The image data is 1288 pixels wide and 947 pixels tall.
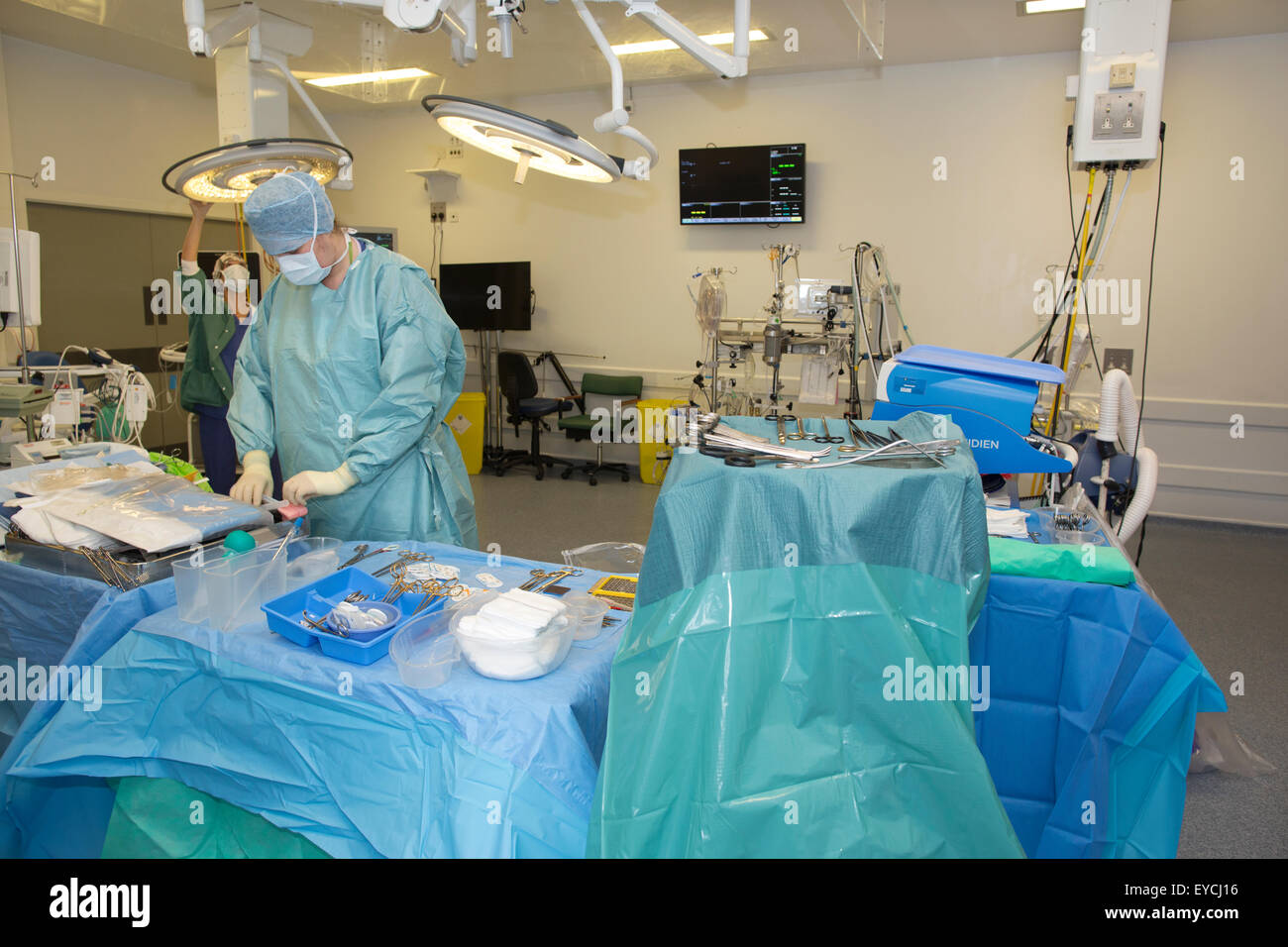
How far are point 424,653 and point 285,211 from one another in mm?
1157

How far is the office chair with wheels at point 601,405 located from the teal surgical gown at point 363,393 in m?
3.91

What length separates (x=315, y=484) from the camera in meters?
1.96

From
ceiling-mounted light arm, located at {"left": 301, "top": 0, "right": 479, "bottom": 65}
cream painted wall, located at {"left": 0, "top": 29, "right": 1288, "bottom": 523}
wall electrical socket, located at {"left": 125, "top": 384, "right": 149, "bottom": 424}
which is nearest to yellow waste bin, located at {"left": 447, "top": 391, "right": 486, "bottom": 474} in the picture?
cream painted wall, located at {"left": 0, "top": 29, "right": 1288, "bottom": 523}

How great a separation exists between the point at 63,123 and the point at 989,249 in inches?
249

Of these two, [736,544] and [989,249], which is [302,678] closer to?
[736,544]

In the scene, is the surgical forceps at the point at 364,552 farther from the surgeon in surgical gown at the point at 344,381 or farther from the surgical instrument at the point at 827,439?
the surgical instrument at the point at 827,439

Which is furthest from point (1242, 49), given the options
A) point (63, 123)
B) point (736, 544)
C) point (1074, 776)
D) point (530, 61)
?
point (63, 123)

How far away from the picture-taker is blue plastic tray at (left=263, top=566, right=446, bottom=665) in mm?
1399

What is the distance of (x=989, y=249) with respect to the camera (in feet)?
17.3

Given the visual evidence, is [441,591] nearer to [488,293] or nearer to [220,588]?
[220,588]

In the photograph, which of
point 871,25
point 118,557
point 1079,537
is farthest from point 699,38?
point 871,25

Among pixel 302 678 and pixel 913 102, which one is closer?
pixel 302 678

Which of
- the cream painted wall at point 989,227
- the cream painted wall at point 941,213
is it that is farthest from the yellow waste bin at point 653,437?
the cream painted wall at point 941,213

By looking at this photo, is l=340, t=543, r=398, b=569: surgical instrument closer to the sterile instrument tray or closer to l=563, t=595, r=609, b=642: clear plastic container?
the sterile instrument tray
